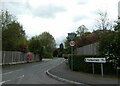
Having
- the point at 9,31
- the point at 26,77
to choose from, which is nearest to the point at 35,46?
the point at 9,31

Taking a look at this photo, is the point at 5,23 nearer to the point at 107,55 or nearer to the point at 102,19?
the point at 102,19

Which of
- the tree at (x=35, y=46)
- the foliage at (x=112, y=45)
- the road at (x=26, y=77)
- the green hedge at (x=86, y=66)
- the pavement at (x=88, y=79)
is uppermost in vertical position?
the tree at (x=35, y=46)

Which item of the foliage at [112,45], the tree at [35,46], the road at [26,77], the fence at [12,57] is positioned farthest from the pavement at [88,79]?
the tree at [35,46]

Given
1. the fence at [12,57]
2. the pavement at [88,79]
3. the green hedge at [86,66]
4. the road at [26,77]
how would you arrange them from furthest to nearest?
the fence at [12,57], the green hedge at [86,66], the road at [26,77], the pavement at [88,79]

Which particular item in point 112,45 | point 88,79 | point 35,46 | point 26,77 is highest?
point 35,46

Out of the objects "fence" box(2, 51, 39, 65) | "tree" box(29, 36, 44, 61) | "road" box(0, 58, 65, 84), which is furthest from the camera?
"tree" box(29, 36, 44, 61)

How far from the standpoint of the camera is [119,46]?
2230 centimetres

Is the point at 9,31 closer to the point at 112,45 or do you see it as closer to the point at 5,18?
the point at 5,18

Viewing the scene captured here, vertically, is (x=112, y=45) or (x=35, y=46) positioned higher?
(x=35, y=46)

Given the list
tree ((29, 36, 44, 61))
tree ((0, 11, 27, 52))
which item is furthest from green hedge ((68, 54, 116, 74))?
tree ((29, 36, 44, 61))

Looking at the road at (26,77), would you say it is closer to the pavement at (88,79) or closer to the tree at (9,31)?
the pavement at (88,79)

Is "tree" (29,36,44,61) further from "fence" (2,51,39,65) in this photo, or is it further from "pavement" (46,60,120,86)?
"pavement" (46,60,120,86)

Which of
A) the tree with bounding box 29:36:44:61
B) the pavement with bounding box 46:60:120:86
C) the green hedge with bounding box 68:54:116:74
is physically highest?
the tree with bounding box 29:36:44:61

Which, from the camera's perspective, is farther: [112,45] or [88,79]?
[112,45]
